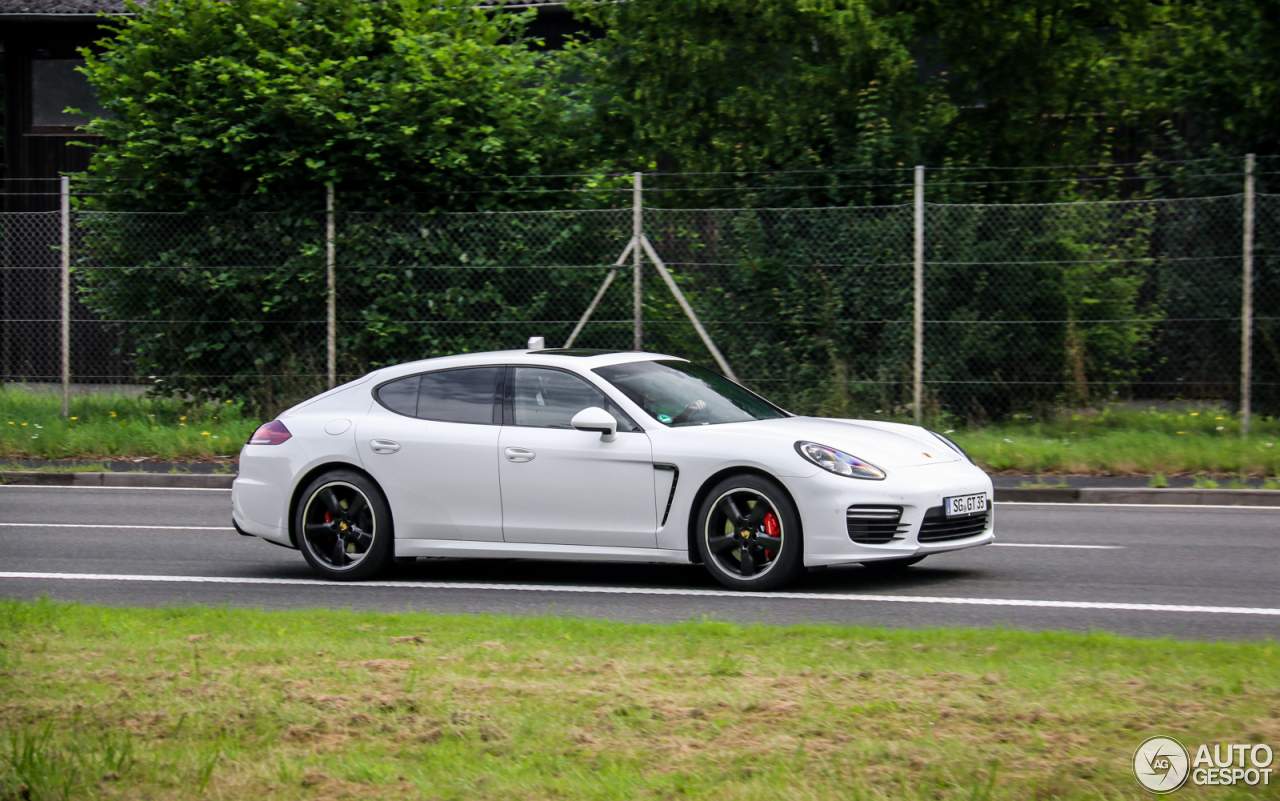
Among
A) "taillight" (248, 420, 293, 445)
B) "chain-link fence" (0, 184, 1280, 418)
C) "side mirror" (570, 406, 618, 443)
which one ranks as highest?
"chain-link fence" (0, 184, 1280, 418)

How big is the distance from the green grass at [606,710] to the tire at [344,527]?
2123mm

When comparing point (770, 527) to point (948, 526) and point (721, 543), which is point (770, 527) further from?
point (948, 526)

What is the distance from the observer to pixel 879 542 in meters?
7.81

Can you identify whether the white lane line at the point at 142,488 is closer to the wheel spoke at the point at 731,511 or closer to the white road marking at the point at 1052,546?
the wheel spoke at the point at 731,511

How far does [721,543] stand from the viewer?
8031mm

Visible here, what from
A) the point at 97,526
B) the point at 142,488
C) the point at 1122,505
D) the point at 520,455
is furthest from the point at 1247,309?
the point at 142,488

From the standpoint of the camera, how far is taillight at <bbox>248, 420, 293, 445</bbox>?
906 centimetres

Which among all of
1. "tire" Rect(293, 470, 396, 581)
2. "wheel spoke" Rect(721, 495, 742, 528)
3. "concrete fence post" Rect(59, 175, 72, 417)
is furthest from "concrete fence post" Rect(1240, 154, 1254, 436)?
"concrete fence post" Rect(59, 175, 72, 417)

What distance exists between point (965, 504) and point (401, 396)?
11.7 feet

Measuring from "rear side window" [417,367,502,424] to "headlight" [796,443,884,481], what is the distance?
2005mm

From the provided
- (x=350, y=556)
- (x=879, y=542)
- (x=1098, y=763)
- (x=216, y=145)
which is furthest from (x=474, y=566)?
(x=216, y=145)

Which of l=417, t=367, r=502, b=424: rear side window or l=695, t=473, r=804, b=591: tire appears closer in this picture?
l=695, t=473, r=804, b=591: tire

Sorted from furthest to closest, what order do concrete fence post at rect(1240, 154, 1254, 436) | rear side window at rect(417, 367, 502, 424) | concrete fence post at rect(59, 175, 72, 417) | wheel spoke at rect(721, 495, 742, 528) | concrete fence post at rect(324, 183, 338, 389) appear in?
concrete fence post at rect(59, 175, 72, 417), concrete fence post at rect(324, 183, 338, 389), concrete fence post at rect(1240, 154, 1254, 436), rear side window at rect(417, 367, 502, 424), wheel spoke at rect(721, 495, 742, 528)

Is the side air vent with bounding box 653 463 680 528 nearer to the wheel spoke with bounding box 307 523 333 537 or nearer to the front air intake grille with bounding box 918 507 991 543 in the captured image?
the front air intake grille with bounding box 918 507 991 543
